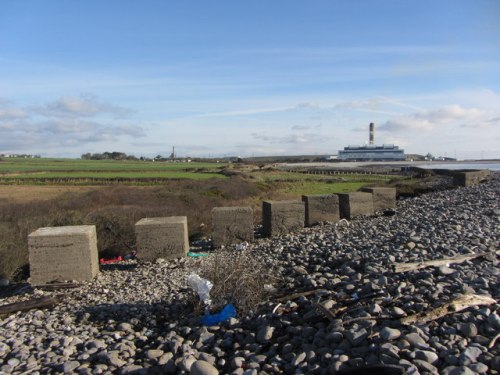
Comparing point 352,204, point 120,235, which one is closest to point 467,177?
point 352,204

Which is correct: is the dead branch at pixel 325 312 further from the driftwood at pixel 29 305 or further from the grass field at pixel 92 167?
the grass field at pixel 92 167

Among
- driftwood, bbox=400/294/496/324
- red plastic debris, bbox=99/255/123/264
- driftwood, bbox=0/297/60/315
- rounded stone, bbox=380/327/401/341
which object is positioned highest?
driftwood, bbox=400/294/496/324

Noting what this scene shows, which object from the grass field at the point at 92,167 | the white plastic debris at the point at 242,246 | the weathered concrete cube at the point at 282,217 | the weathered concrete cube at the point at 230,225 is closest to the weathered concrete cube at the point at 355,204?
the weathered concrete cube at the point at 282,217

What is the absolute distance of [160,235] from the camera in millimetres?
10625

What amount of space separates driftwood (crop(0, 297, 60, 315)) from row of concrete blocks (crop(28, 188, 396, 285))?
1022 mm

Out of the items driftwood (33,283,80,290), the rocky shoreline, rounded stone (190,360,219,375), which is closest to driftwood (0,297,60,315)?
the rocky shoreline

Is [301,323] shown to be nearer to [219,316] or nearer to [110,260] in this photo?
[219,316]

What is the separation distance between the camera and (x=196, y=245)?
13.6 meters

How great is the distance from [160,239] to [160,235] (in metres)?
0.09

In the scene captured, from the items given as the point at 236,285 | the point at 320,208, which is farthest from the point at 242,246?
the point at 236,285

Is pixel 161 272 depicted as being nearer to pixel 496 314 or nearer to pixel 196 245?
pixel 196 245

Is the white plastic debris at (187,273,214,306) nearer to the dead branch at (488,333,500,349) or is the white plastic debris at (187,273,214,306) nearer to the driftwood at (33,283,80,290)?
the driftwood at (33,283,80,290)

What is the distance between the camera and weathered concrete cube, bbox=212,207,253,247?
1224 centimetres

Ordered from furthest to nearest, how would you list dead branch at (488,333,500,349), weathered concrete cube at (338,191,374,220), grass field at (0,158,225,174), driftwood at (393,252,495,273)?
grass field at (0,158,225,174) → weathered concrete cube at (338,191,374,220) → driftwood at (393,252,495,273) → dead branch at (488,333,500,349)
